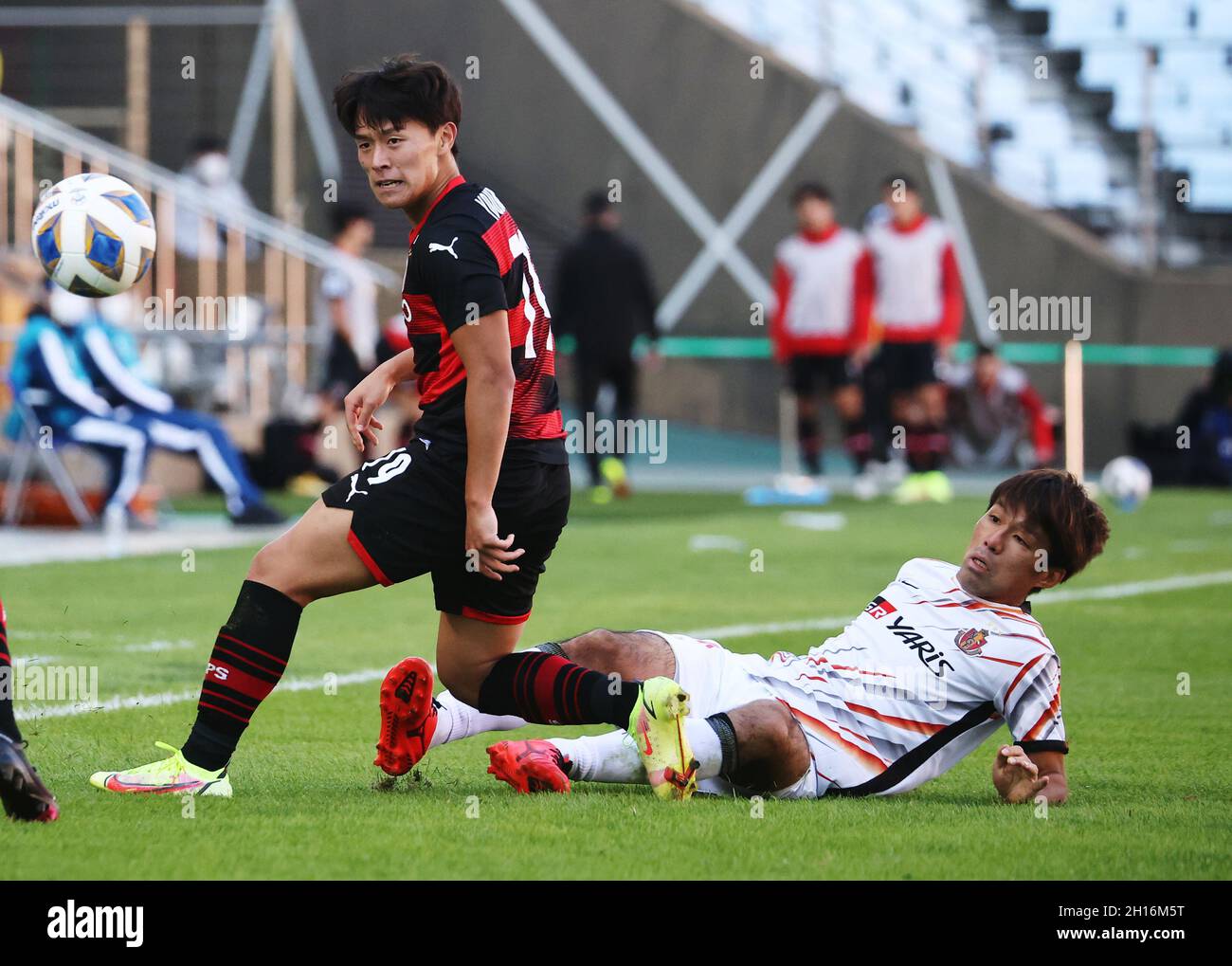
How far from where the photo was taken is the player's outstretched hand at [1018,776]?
4609 mm

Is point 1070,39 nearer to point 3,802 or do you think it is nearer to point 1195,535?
point 1195,535

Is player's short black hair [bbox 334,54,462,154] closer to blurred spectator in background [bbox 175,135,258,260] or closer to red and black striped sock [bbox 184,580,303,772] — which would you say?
red and black striped sock [bbox 184,580,303,772]

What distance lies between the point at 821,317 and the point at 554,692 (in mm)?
12102

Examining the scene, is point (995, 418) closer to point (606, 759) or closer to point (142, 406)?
point (142, 406)

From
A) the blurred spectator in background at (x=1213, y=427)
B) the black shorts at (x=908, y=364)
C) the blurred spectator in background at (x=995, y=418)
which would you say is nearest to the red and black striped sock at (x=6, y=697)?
the black shorts at (x=908, y=364)

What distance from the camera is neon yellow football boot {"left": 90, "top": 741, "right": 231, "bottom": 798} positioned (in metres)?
4.53

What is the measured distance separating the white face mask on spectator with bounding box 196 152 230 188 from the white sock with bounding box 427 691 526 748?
14.6 m

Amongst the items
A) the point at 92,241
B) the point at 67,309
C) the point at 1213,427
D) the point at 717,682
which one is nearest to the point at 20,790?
the point at 717,682

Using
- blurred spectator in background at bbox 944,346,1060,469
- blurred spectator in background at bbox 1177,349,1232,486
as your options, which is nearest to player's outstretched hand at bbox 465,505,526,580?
blurred spectator in background at bbox 1177,349,1232,486

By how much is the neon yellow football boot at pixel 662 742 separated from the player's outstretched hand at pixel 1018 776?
0.77m

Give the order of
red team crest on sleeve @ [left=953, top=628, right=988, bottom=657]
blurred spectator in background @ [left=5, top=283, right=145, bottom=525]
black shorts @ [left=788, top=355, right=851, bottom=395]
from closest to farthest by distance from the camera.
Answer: red team crest on sleeve @ [left=953, top=628, right=988, bottom=657], blurred spectator in background @ [left=5, top=283, right=145, bottom=525], black shorts @ [left=788, top=355, right=851, bottom=395]

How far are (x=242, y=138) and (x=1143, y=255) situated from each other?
10909 millimetres

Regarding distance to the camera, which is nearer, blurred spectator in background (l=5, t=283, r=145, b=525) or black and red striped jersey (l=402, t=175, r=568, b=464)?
black and red striped jersey (l=402, t=175, r=568, b=464)

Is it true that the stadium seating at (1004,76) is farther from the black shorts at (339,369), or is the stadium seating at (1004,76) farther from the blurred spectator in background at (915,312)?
the black shorts at (339,369)
